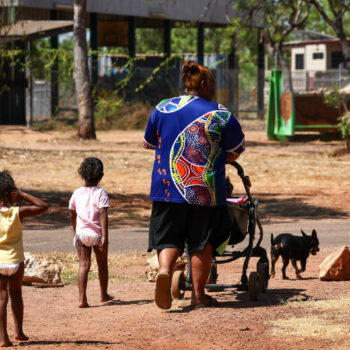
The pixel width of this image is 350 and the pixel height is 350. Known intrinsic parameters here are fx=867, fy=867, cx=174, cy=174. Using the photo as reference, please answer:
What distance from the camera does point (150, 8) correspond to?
4112cm

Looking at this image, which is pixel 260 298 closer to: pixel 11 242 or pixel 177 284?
pixel 177 284

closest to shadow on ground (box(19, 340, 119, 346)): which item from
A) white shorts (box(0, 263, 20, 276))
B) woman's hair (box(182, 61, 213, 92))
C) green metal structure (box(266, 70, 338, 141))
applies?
white shorts (box(0, 263, 20, 276))

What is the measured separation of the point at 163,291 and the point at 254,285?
95cm

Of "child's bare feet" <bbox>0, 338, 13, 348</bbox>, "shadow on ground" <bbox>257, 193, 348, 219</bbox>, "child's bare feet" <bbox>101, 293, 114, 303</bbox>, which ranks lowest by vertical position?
"shadow on ground" <bbox>257, 193, 348, 219</bbox>

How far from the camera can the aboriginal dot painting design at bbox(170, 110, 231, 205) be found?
253 inches

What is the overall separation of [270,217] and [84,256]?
7588 millimetres

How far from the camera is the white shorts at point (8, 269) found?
5539mm

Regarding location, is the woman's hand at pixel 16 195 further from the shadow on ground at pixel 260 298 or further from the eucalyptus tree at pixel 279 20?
the eucalyptus tree at pixel 279 20

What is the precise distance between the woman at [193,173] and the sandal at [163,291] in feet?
0.36

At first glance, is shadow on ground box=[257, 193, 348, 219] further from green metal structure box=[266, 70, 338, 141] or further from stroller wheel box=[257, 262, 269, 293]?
green metal structure box=[266, 70, 338, 141]

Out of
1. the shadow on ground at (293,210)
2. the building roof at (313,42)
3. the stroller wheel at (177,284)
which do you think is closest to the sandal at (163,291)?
the stroller wheel at (177,284)

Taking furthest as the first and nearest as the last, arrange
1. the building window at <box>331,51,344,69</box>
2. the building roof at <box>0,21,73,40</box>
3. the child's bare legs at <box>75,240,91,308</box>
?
the building window at <box>331,51,344,69</box>, the building roof at <box>0,21,73,40</box>, the child's bare legs at <box>75,240,91,308</box>

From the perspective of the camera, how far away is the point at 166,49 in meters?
42.7

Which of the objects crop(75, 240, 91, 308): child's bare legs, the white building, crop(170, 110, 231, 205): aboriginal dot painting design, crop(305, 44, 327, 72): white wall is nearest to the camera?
crop(170, 110, 231, 205): aboriginal dot painting design
